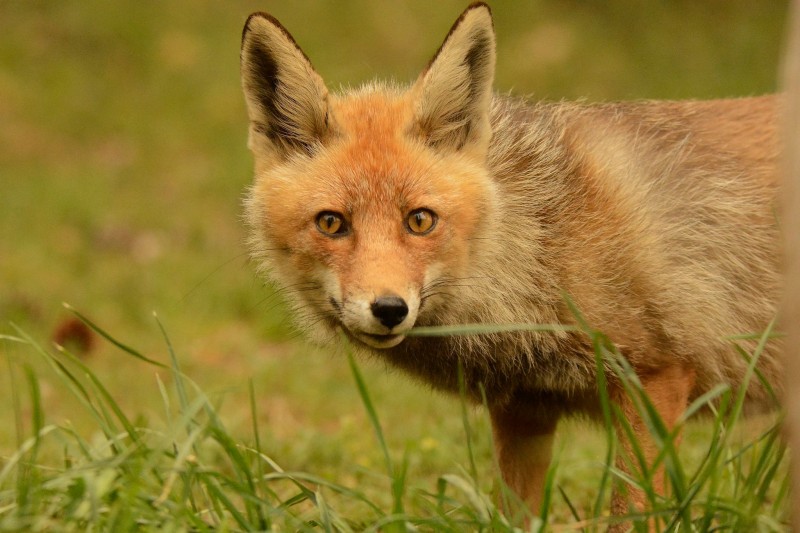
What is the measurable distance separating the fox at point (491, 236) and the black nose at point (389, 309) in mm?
82

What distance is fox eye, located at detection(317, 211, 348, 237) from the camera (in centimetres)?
391

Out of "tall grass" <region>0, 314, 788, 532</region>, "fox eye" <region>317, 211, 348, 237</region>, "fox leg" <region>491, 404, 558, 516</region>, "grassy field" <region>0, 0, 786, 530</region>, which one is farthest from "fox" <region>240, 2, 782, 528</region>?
"grassy field" <region>0, 0, 786, 530</region>

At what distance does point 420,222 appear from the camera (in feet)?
12.9

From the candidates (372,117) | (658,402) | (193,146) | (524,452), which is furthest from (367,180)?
(193,146)

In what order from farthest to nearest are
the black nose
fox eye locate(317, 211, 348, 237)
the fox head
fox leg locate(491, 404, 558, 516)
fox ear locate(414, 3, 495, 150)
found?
fox leg locate(491, 404, 558, 516) < fox ear locate(414, 3, 495, 150) < fox eye locate(317, 211, 348, 237) < the fox head < the black nose

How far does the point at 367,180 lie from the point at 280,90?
2.18 feet

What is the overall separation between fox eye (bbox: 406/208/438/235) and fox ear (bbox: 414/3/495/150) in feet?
1.41

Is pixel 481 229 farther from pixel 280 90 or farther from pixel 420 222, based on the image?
pixel 280 90

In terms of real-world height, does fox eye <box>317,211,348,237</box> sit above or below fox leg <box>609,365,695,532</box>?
above

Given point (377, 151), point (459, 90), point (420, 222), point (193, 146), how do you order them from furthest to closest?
point (193, 146) → point (459, 90) → point (377, 151) → point (420, 222)

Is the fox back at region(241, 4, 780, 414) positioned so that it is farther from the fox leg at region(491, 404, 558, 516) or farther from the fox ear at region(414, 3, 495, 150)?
the fox leg at region(491, 404, 558, 516)

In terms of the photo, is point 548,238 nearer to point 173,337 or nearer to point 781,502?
point 781,502

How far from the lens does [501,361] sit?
4297mm

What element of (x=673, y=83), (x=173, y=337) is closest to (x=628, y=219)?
(x=173, y=337)
